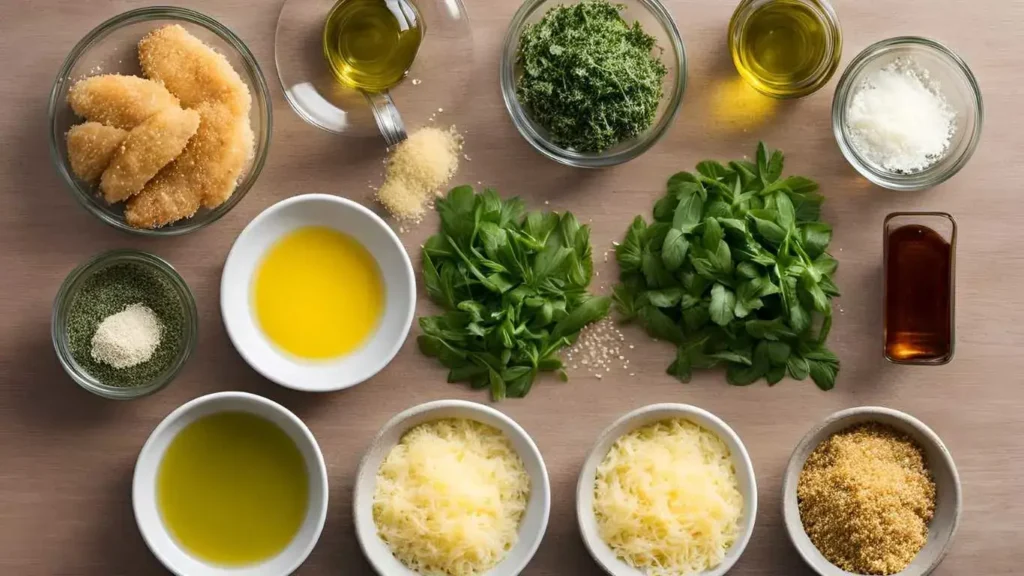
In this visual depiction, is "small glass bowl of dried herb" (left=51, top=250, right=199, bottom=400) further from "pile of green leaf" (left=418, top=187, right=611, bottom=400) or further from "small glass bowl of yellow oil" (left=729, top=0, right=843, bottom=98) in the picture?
"small glass bowl of yellow oil" (left=729, top=0, right=843, bottom=98)

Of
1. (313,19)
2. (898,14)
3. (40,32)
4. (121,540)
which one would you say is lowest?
(121,540)

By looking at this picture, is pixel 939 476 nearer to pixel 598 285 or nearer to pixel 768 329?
pixel 768 329

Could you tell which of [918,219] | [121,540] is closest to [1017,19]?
[918,219]

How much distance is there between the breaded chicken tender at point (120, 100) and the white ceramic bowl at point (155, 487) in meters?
0.61

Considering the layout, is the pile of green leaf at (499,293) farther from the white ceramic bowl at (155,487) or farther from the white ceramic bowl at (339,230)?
the white ceramic bowl at (155,487)

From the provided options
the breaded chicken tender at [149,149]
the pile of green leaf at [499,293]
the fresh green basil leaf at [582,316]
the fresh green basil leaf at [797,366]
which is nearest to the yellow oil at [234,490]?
the pile of green leaf at [499,293]

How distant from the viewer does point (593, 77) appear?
195 cm

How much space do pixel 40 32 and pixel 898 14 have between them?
1979mm

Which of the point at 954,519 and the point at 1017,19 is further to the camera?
the point at 1017,19

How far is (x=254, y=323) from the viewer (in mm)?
2059

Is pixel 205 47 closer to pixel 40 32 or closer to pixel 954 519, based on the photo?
pixel 40 32

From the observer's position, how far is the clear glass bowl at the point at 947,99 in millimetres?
2059

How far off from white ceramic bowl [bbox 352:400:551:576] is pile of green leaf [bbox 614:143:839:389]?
394 mm

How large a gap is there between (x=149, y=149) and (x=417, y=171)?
57 cm
